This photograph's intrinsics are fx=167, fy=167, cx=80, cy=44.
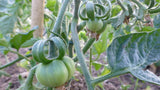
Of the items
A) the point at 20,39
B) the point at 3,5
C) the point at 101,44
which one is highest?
the point at 3,5

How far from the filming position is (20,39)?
0.77 metres

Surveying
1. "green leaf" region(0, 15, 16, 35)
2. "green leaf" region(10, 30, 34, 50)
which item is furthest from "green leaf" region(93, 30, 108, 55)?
"green leaf" region(0, 15, 16, 35)

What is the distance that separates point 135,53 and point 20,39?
513 millimetres

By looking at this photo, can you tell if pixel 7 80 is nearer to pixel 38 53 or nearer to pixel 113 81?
pixel 113 81

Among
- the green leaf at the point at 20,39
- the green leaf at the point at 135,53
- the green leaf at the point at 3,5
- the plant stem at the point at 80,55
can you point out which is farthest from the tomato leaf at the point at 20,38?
the green leaf at the point at 3,5

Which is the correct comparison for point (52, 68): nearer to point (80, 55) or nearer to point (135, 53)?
point (80, 55)

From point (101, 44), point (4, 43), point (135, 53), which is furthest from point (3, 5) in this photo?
point (135, 53)

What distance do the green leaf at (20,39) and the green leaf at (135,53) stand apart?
0.39m

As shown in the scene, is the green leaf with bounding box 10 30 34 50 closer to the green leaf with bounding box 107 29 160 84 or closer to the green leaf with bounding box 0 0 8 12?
the green leaf with bounding box 107 29 160 84

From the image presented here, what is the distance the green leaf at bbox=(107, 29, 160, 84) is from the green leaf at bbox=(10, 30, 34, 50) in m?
0.39

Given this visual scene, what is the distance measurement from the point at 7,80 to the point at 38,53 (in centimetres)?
122

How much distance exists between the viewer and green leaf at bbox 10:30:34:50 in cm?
75

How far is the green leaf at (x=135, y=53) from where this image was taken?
52 centimetres

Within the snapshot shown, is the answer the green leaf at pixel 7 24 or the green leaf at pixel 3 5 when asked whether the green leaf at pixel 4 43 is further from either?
the green leaf at pixel 3 5
